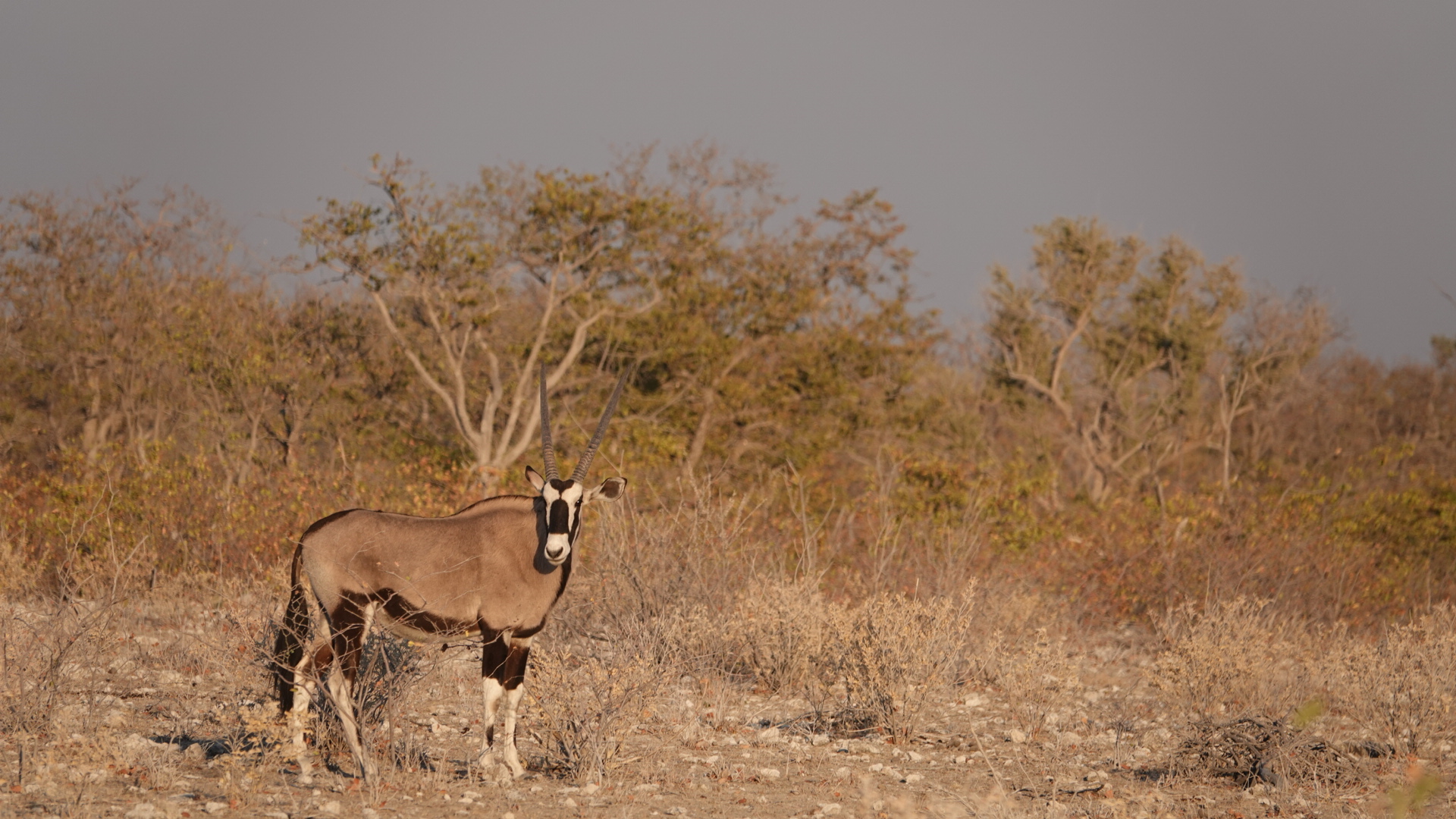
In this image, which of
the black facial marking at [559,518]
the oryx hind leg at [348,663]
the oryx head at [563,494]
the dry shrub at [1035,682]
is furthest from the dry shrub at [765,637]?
the oryx hind leg at [348,663]

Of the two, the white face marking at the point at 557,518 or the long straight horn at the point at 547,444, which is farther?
the long straight horn at the point at 547,444

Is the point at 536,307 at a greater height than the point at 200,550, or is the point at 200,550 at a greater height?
the point at 536,307

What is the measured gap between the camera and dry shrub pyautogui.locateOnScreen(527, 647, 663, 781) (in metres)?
7.27

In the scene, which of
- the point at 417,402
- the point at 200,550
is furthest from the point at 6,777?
the point at 417,402

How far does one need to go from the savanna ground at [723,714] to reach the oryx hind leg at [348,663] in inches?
5.5

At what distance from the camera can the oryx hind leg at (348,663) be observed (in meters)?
6.78

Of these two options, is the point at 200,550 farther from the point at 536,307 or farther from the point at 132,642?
the point at 536,307

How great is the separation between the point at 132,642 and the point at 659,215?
1629cm

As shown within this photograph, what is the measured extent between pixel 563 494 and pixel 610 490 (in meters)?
0.60

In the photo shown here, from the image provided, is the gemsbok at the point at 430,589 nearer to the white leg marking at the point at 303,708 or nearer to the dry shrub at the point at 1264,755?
the white leg marking at the point at 303,708

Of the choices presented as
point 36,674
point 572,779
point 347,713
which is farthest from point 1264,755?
point 36,674

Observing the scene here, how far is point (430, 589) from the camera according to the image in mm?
7035

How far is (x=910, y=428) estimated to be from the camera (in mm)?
28922

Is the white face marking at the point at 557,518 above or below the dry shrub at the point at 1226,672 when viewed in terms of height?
above
